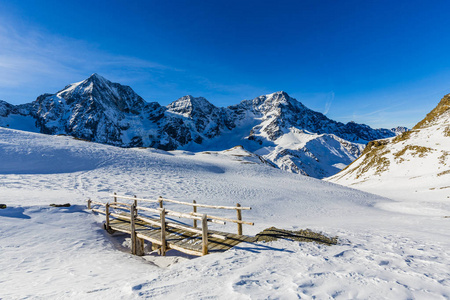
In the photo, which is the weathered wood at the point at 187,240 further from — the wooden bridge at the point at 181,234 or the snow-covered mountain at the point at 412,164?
the snow-covered mountain at the point at 412,164

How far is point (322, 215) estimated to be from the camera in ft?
67.3

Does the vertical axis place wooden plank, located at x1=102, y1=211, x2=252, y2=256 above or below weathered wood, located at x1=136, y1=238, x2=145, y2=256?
above

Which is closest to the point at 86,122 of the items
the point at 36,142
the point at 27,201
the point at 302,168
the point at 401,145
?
the point at 36,142

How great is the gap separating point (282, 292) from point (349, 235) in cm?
721

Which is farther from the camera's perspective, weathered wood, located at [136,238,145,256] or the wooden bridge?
weathered wood, located at [136,238,145,256]

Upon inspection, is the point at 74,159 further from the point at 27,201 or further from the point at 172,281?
the point at 172,281

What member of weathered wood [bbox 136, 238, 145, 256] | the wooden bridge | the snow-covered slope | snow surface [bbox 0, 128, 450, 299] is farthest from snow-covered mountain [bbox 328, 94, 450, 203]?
weathered wood [bbox 136, 238, 145, 256]

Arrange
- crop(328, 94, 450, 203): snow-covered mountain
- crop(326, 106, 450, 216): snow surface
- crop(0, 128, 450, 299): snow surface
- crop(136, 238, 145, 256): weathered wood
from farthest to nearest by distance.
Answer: crop(328, 94, 450, 203): snow-covered mountain < crop(326, 106, 450, 216): snow surface < crop(136, 238, 145, 256): weathered wood < crop(0, 128, 450, 299): snow surface

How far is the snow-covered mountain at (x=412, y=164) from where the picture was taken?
53.6 metres

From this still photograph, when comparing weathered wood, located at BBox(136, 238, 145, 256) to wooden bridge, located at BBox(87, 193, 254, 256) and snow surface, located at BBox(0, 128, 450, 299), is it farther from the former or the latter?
snow surface, located at BBox(0, 128, 450, 299)

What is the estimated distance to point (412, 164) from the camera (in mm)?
71438

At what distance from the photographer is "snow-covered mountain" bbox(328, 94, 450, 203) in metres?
53.6

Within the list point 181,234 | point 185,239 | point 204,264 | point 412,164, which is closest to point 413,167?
point 412,164

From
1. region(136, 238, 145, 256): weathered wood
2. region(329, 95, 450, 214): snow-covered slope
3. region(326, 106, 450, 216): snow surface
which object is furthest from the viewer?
region(329, 95, 450, 214): snow-covered slope
